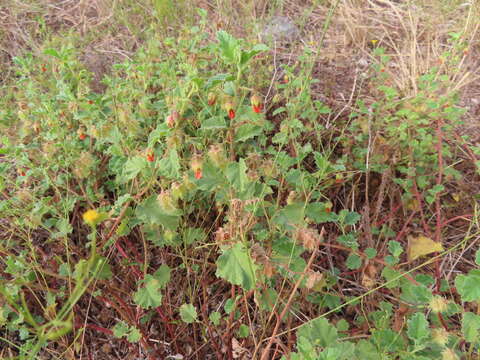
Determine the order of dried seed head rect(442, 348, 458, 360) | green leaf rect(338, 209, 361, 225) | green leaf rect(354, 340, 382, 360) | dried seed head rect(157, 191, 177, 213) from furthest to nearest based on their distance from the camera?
green leaf rect(338, 209, 361, 225)
dried seed head rect(157, 191, 177, 213)
green leaf rect(354, 340, 382, 360)
dried seed head rect(442, 348, 458, 360)

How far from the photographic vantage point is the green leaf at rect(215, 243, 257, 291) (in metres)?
0.98

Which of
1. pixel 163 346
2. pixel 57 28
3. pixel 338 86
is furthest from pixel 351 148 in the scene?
pixel 57 28

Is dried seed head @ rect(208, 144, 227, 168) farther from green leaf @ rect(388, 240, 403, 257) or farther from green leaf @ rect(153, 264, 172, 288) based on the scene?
green leaf @ rect(388, 240, 403, 257)

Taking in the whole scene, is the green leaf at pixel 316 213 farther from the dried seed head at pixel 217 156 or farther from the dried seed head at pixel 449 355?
the dried seed head at pixel 449 355

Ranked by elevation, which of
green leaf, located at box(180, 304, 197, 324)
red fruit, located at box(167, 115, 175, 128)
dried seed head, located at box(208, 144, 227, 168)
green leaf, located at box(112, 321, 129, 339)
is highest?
red fruit, located at box(167, 115, 175, 128)

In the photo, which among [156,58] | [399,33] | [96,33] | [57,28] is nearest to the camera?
[156,58]

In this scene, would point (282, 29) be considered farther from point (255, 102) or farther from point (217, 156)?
point (217, 156)

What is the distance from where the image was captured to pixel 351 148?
189cm

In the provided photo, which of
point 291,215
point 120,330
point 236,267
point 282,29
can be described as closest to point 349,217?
point 291,215

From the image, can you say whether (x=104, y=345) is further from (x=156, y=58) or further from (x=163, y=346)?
(x=156, y=58)

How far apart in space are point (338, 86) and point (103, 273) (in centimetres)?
177

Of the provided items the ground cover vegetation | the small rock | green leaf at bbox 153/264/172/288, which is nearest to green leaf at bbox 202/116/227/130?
the ground cover vegetation

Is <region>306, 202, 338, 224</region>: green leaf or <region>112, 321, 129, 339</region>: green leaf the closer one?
Result: <region>306, 202, 338, 224</region>: green leaf

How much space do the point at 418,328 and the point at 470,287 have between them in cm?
16
